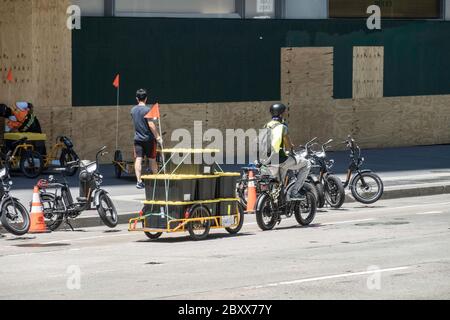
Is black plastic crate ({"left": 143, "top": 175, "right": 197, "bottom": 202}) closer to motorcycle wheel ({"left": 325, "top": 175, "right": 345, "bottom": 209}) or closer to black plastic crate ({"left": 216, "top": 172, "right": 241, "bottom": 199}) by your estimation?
black plastic crate ({"left": 216, "top": 172, "right": 241, "bottom": 199})

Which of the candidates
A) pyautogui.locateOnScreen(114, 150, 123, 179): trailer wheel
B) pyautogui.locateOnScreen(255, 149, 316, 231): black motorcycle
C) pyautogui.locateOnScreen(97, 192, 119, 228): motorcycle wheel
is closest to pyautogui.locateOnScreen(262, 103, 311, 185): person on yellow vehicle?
pyautogui.locateOnScreen(255, 149, 316, 231): black motorcycle

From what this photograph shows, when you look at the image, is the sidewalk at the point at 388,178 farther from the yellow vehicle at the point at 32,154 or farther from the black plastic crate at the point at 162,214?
the black plastic crate at the point at 162,214

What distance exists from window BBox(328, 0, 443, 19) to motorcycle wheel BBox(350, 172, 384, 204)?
37.2ft

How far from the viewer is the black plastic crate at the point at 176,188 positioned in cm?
1781

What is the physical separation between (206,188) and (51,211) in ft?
8.87

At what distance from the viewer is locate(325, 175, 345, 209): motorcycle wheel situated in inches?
880

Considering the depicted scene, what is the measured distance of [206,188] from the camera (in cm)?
1814

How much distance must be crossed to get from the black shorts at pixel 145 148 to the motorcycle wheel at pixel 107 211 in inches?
163

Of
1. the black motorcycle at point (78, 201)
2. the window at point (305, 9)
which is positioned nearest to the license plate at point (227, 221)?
the black motorcycle at point (78, 201)

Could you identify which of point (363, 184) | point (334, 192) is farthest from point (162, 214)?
point (363, 184)

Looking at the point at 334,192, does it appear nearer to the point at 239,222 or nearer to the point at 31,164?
the point at 239,222
